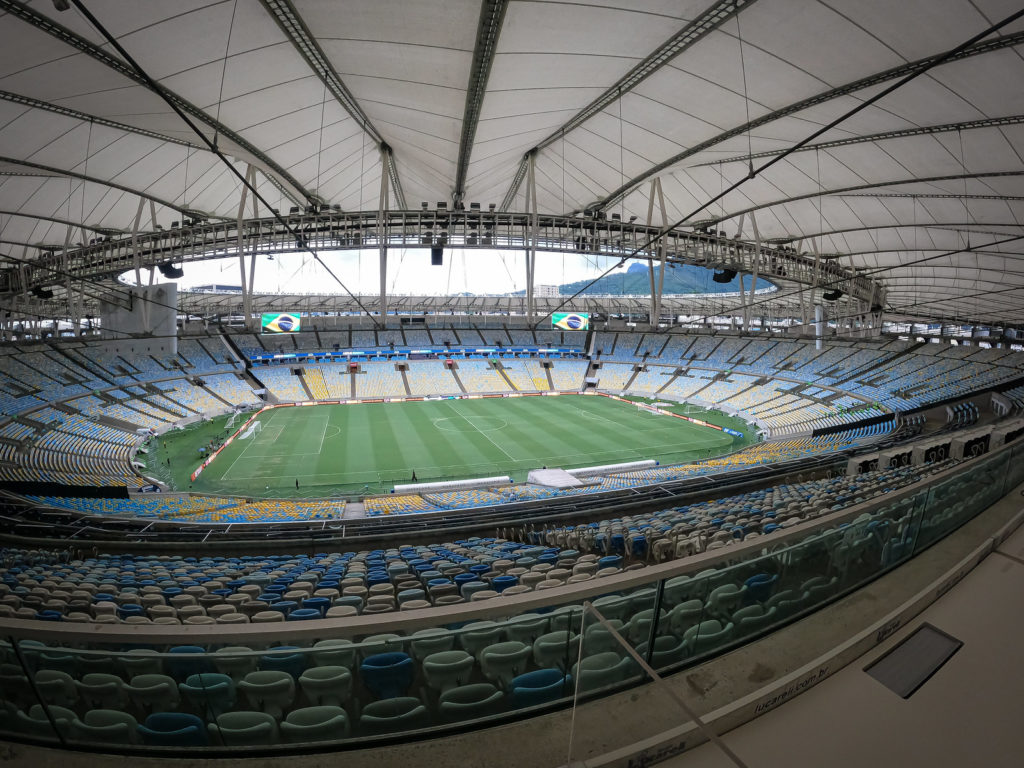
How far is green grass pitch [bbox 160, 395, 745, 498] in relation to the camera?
23.4m

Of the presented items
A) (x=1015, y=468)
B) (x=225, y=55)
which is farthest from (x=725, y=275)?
(x=225, y=55)

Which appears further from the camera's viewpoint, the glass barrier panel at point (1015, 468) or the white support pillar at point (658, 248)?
the white support pillar at point (658, 248)

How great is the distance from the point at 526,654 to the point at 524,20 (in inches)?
489

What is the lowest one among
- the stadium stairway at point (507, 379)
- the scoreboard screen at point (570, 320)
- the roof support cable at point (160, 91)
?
the stadium stairway at point (507, 379)

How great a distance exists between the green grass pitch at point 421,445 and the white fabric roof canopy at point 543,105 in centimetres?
1343

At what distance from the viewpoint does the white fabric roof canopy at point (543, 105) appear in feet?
33.2

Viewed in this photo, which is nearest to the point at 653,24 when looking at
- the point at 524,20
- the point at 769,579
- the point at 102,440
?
the point at 524,20

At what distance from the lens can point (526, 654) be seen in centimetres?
246

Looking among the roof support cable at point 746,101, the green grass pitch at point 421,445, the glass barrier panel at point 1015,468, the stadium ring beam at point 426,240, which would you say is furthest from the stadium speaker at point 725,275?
the glass barrier panel at point 1015,468

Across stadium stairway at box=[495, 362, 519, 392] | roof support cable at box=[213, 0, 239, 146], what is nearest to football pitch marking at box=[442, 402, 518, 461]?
stadium stairway at box=[495, 362, 519, 392]

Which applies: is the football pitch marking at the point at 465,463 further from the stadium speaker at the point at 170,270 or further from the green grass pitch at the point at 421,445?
the stadium speaker at the point at 170,270

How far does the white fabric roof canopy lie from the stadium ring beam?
81.0 inches

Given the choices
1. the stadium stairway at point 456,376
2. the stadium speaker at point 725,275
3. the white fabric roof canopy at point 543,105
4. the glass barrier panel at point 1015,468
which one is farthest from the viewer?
the stadium stairway at point 456,376

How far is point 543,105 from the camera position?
15.2m
